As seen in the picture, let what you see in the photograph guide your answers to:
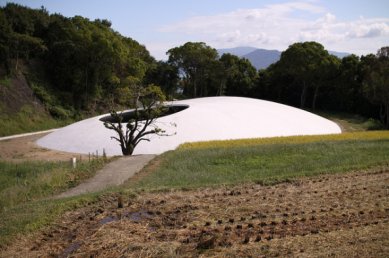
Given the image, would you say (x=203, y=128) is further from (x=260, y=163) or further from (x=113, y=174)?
(x=113, y=174)

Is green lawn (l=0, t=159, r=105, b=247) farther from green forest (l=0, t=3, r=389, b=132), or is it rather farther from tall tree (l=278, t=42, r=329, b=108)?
tall tree (l=278, t=42, r=329, b=108)

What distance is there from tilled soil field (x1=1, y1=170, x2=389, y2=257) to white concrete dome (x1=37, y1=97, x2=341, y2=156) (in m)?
12.4

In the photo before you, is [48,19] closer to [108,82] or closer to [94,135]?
[108,82]

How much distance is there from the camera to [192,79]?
178 ft

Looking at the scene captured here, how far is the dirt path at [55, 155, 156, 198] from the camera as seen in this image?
1288 cm

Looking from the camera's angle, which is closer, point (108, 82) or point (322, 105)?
point (108, 82)

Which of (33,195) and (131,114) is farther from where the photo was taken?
(131,114)

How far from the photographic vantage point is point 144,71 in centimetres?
4572

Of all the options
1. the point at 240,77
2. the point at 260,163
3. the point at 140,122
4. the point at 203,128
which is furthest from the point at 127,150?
the point at 240,77

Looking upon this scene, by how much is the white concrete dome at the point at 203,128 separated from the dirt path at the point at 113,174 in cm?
502

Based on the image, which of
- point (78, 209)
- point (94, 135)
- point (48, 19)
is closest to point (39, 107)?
point (48, 19)

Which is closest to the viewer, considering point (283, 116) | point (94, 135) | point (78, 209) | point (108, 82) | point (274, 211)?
point (274, 211)

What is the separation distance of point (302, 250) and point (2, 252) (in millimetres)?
4982

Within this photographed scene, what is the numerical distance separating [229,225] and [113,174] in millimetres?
7603
